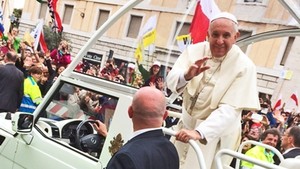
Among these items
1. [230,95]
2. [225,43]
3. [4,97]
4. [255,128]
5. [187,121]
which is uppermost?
[225,43]

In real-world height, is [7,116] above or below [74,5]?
below

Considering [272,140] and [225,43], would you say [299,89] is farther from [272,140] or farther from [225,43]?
[225,43]

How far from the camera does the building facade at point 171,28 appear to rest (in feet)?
13.4

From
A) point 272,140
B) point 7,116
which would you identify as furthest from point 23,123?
point 272,140

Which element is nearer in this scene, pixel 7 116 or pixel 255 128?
pixel 7 116

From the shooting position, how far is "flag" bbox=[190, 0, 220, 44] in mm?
4195

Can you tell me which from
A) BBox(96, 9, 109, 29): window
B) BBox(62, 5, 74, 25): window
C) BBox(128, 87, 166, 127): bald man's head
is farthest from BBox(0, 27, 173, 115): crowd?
BBox(62, 5, 74, 25): window

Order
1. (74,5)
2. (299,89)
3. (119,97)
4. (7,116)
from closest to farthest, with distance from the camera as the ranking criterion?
(119,97) → (7,116) → (299,89) → (74,5)

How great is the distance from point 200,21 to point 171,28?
2.08 feet

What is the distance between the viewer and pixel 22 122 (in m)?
3.26

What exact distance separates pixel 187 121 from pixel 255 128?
3427 millimetres

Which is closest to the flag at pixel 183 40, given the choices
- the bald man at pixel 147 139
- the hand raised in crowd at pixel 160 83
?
the hand raised in crowd at pixel 160 83

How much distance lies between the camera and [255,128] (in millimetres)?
6160

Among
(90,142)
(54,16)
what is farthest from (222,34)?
(54,16)
